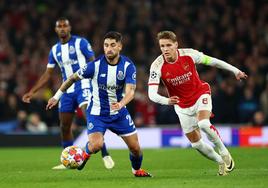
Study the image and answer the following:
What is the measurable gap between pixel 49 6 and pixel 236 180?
50.0 ft

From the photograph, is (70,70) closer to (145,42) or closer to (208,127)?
(208,127)

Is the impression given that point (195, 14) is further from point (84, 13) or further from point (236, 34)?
point (84, 13)

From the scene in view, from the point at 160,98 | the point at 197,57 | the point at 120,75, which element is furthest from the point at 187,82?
the point at 120,75

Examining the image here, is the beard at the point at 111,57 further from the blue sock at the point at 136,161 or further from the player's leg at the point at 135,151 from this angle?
the blue sock at the point at 136,161

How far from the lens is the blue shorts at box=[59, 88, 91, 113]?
1321 cm

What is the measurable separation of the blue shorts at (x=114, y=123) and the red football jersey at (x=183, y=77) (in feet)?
2.64

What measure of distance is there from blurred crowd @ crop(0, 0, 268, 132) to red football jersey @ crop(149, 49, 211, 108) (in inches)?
331

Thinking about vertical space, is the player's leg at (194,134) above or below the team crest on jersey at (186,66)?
below

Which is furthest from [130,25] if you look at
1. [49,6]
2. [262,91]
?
[262,91]

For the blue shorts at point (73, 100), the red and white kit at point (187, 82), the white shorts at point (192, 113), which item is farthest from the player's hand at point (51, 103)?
the blue shorts at point (73, 100)

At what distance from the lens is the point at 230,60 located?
2141 centimetres

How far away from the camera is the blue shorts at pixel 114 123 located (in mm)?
10720

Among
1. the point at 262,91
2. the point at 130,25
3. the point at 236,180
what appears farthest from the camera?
the point at 130,25

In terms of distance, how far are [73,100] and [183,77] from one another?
9.27 ft
